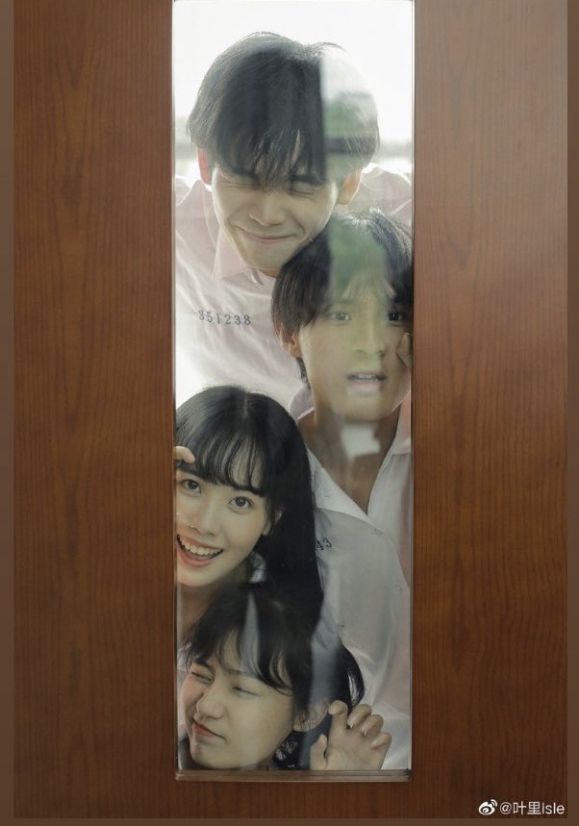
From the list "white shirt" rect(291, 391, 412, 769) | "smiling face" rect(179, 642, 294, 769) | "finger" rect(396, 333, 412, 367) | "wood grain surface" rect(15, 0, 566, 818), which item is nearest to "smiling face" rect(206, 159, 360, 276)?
"wood grain surface" rect(15, 0, 566, 818)

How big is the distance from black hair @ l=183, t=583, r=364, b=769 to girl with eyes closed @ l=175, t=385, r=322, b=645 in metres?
0.03

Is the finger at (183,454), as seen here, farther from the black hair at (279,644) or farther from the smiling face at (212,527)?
the black hair at (279,644)

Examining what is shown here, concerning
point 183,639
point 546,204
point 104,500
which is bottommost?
point 183,639

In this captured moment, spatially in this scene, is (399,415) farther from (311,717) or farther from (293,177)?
(311,717)

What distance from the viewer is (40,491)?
212 centimetres

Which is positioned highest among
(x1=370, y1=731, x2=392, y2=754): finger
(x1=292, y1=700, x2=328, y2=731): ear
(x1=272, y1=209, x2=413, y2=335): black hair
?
(x1=272, y1=209, x2=413, y2=335): black hair

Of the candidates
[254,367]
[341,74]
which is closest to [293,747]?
[254,367]

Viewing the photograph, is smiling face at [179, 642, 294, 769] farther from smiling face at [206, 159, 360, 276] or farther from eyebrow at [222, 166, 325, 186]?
eyebrow at [222, 166, 325, 186]

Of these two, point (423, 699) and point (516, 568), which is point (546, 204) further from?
point (423, 699)

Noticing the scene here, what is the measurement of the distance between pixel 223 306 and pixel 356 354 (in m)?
0.27

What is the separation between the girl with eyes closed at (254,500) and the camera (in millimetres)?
2096

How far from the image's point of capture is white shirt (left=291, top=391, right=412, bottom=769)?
2102 millimetres

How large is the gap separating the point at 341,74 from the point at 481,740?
1297 mm

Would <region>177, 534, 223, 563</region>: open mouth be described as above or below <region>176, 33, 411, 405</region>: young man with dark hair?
below
